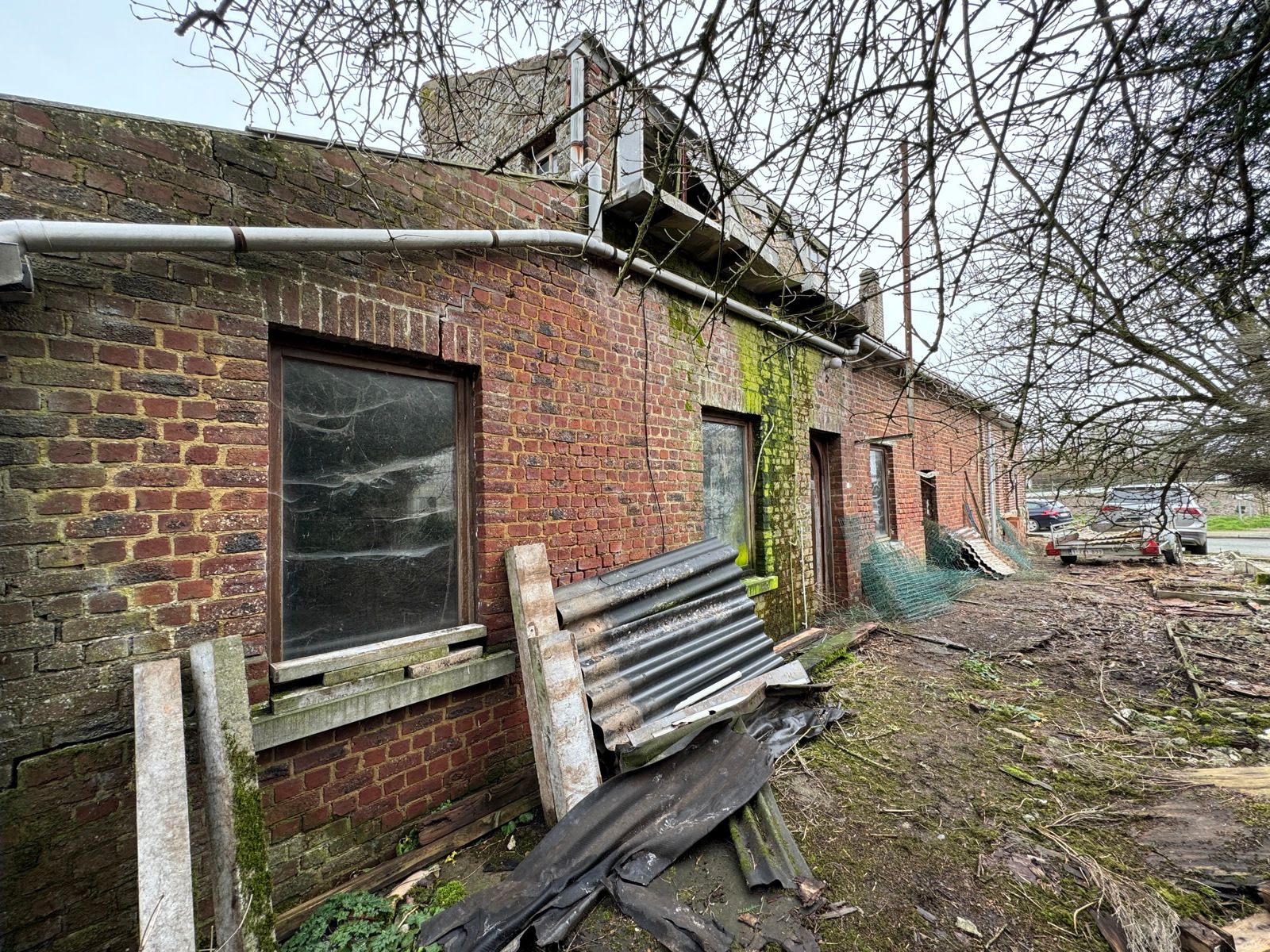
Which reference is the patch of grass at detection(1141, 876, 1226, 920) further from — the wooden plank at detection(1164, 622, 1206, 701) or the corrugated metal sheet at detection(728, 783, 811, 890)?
the wooden plank at detection(1164, 622, 1206, 701)

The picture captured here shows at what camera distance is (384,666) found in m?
2.44

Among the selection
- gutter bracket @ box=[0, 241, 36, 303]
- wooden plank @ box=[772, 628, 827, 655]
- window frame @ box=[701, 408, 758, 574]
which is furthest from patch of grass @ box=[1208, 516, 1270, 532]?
gutter bracket @ box=[0, 241, 36, 303]

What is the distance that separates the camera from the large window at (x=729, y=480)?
4715 mm

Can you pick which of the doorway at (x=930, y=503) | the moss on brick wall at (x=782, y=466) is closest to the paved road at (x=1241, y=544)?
the doorway at (x=930, y=503)

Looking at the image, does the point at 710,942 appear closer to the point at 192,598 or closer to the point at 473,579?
the point at 473,579

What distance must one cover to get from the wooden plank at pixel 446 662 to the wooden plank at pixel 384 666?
0.07 ft

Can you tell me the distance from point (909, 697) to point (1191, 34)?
429cm

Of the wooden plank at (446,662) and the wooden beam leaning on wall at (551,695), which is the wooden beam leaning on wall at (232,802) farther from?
the wooden beam leaning on wall at (551,695)

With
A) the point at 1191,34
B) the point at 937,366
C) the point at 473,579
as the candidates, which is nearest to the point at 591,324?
the point at 473,579

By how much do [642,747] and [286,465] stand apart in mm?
2224

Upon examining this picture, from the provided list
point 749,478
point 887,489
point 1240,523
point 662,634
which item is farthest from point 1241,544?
point 662,634

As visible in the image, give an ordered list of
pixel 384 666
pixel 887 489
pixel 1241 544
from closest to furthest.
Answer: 1. pixel 384 666
2. pixel 887 489
3. pixel 1241 544

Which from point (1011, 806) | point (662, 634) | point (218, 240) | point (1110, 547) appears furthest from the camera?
Result: point (1110, 547)

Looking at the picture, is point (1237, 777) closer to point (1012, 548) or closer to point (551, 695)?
point (551, 695)
